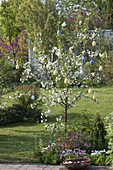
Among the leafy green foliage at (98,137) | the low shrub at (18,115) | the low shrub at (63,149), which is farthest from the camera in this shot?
the low shrub at (18,115)

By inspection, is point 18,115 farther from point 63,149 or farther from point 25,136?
point 63,149

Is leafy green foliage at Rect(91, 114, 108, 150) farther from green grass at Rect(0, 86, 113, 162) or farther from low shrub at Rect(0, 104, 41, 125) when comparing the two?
low shrub at Rect(0, 104, 41, 125)

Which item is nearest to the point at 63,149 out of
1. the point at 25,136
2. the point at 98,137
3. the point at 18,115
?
the point at 98,137

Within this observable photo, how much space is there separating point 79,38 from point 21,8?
1592cm

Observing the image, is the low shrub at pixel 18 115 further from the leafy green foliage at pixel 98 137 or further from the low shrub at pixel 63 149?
the leafy green foliage at pixel 98 137

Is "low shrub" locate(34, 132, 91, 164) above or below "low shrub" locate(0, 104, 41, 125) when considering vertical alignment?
below

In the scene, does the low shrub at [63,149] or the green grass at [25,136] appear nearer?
the low shrub at [63,149]

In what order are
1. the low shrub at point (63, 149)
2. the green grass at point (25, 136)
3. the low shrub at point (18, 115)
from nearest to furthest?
the low shrub at point (63, 149), the green grass at point (25, 136), the low shrub at point (18, 115)

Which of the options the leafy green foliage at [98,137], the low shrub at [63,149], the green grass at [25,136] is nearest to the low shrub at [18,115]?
the green grass at [25,136]

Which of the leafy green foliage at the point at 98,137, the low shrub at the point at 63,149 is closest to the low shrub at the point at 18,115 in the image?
the low shrub at the point at 63,149

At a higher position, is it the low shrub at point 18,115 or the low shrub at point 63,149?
the low shrub at point 18,115

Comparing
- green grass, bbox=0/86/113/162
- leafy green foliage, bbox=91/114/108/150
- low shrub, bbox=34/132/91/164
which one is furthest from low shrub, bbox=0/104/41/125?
leafy green foliage, bbox=91/114/108/150

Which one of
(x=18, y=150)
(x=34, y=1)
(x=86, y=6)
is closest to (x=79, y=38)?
(x=18, y=150)

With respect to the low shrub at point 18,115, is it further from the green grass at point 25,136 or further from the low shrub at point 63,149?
the low shrub at point 63,149
